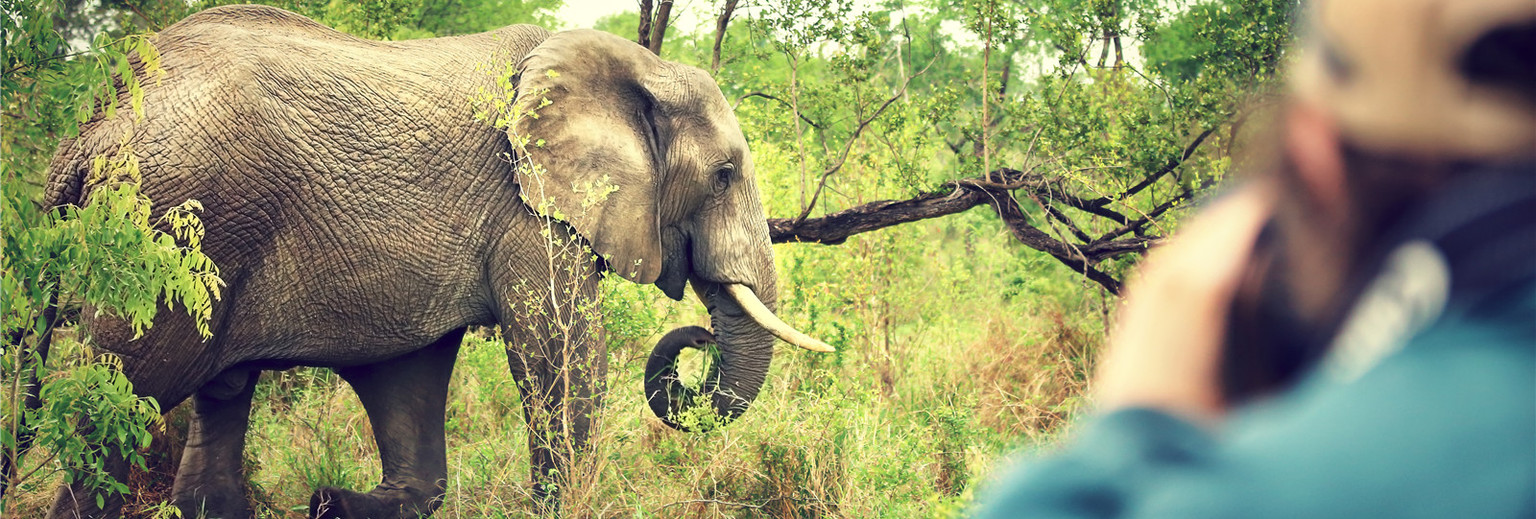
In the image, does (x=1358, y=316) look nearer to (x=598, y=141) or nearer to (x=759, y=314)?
(x=598, y=141)

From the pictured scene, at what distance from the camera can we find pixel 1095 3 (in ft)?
20.8

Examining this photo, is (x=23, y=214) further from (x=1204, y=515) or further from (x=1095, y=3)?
(x=1095, y=3)

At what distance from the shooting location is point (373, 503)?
540cm

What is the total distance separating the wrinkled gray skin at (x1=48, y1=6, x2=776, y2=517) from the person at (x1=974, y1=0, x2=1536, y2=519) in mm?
3931

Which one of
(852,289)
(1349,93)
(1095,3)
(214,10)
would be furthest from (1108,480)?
(852,289)

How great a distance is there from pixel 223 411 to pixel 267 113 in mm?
1532

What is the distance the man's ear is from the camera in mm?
495

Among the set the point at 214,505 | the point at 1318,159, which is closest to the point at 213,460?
the point at 214,505

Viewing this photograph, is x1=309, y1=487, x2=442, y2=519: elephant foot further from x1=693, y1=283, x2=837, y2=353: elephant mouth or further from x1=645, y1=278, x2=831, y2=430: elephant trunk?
x1=693, y1=283, x2=837, y2=353: elephant mouth

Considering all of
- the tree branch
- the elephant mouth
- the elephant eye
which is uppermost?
the elephant eye

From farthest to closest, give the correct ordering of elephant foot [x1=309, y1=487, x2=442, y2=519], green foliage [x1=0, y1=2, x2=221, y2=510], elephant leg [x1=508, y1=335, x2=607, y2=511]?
elephant foot [x1=309, y1=487, x2=442, y2=519]
elephant leg [x1=508, y1=335, x2=607, y2=511]
green foliage [x1=0, y1=2, x2=221, y2=510]

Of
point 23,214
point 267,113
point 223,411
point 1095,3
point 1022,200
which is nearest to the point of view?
point 23,214

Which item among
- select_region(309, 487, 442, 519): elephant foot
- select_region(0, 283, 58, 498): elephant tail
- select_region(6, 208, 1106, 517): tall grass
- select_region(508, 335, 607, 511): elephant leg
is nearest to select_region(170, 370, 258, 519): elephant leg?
select_region(6, 208, 1106, 517): tall grass

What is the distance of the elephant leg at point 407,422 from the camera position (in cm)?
554
